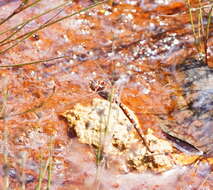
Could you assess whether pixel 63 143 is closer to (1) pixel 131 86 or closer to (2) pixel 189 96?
(1) pixel 131 86

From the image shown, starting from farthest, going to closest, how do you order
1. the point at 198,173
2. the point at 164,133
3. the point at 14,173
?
the point at 164,133 < the point at 198,173 < the point at 14,173

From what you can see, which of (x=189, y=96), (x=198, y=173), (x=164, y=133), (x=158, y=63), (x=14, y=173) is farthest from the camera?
(x=158, y=63)

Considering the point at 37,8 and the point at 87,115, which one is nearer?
the point at 87,115

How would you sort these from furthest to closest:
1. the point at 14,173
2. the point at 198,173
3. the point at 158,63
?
the point at 158,63, the point at 198,173, the point at 14,173

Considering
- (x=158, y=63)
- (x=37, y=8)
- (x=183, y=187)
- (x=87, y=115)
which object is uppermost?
(x=37, y=8)

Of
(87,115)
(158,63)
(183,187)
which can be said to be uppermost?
(158,63)

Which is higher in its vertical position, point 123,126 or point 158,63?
point 158,63

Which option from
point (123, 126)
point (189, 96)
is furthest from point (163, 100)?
point (123, 126)

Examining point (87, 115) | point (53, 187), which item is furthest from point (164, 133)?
point (53, 187)

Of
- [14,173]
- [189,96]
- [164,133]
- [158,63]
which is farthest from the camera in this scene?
[158,63]

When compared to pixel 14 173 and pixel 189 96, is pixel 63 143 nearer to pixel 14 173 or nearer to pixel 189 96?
pixel 14 173
